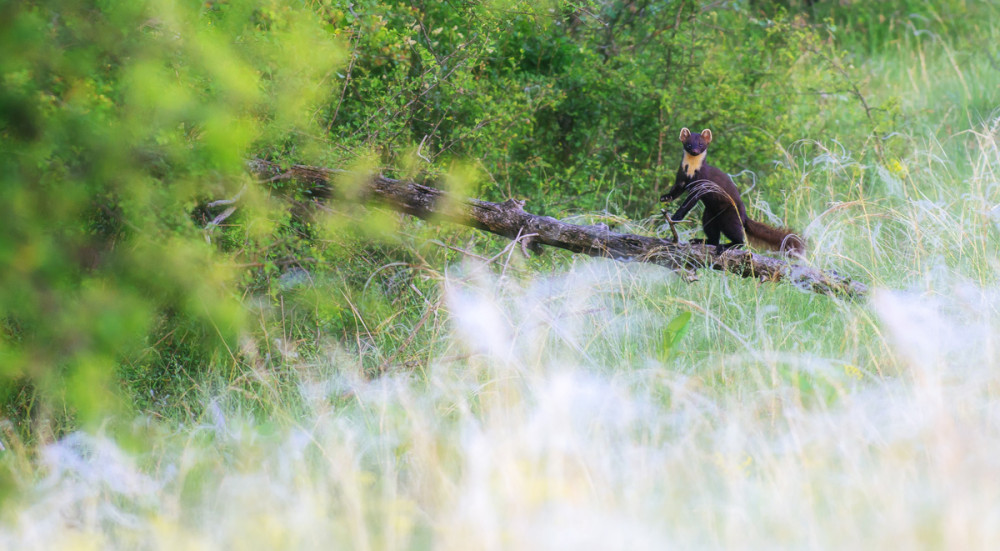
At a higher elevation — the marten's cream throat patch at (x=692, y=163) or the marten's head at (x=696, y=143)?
the marten's head at (x=696, y=143)

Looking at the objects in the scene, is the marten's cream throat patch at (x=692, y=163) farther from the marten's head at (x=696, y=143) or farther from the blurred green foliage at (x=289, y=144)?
the blurred green foliage at (x=289, y=144)

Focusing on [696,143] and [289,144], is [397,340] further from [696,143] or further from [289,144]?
[696,143]

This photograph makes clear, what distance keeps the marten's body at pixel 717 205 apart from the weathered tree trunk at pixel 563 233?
0.28m

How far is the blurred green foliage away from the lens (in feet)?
9.47

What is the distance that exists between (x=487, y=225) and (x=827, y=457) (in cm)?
219

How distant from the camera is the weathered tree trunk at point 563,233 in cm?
444

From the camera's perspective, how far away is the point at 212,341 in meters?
4.60

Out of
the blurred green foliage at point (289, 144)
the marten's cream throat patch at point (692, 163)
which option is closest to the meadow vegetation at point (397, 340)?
the blurred green foliage at point (289, 144)

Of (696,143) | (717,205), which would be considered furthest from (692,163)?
(717,205)

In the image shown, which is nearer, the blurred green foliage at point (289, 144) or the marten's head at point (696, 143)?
the blurred green foliage at point (289, 144)

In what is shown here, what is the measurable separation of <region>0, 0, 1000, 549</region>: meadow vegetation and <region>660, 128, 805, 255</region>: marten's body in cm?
32

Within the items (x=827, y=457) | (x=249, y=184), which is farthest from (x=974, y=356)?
(x=249, y=184)

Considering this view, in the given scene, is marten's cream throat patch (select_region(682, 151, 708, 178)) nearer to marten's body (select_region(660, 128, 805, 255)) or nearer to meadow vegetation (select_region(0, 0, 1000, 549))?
marten's body (select_region(660, 128, 805, 255))

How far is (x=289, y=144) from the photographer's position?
4984 mm
